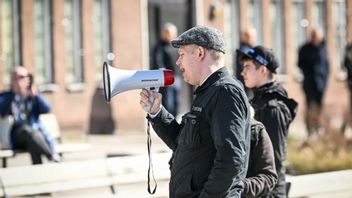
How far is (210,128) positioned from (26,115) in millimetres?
5452

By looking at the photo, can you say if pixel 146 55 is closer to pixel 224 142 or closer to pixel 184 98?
pixel 184 98

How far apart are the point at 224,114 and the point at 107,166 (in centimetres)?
378

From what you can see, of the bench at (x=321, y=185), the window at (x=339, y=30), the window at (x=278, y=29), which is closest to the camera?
the bench at (x=321, y=185)

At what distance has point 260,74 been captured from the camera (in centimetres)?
491

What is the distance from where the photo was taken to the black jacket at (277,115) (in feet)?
15.3

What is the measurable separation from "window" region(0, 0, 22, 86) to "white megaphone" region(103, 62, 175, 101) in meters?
9.71

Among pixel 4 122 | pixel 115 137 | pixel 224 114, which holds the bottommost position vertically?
pixel 115 137

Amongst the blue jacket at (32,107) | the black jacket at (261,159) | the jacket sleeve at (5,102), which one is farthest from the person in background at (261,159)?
the jacket sleeve at (5,102)

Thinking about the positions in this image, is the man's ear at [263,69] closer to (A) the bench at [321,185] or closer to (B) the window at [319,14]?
(A) the bench at [321,185]

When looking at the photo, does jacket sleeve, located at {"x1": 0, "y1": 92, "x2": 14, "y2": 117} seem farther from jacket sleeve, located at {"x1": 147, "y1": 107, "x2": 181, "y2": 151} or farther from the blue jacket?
jacket sleeve, located at {"x1": 147, "y1": 107, "x2": 181, "y2": 151}

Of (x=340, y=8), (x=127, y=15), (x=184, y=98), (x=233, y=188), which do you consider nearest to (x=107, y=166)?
(x=233, y=188)

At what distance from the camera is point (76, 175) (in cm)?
697

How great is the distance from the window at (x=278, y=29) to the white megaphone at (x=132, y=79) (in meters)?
13.0

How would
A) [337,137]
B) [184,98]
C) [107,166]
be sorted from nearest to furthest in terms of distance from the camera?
[107,166] < [337,137] < [184,98]
